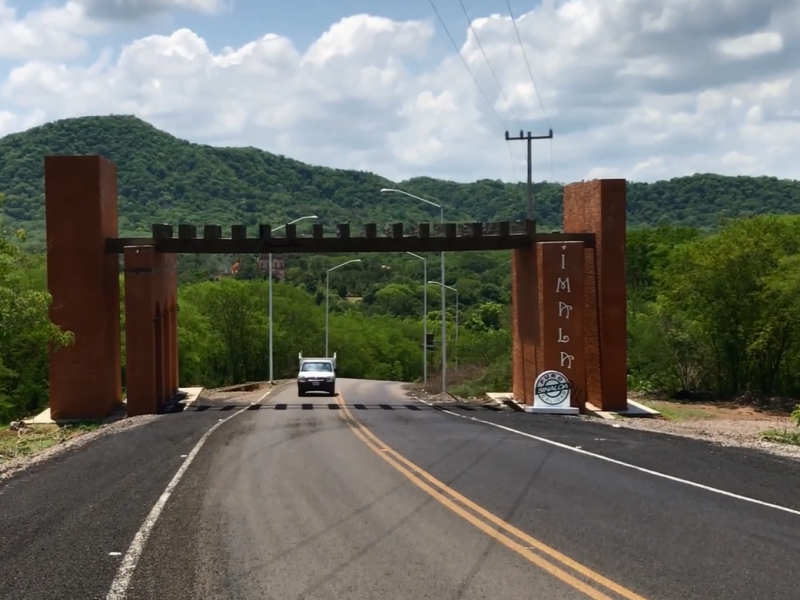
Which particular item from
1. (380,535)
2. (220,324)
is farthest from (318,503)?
(220,324)

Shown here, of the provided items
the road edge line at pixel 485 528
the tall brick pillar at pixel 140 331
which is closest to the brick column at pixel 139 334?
the tall brick pillar at pixel 140 331

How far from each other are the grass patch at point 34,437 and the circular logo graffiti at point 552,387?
44.4 ft

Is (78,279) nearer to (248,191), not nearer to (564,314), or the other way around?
(564,314)

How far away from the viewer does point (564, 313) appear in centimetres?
2933

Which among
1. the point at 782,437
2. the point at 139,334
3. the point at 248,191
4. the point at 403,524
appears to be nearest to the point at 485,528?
the point at 403,524

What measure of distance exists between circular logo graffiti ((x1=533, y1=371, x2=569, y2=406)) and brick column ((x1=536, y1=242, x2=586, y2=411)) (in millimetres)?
453

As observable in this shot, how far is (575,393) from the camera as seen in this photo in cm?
2917

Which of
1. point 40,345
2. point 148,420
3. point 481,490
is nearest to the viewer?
point 481,490

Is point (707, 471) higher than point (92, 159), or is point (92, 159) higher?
point (92, 159)

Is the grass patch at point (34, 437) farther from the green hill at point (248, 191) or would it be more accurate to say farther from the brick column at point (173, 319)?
the green hill at point (248, 191)

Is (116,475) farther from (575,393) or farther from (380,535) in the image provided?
(575,393)

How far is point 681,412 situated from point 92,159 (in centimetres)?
2106

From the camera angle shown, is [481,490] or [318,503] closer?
[318,503]

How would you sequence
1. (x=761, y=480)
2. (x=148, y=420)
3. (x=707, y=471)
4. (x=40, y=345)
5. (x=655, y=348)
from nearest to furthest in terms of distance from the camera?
(x=761, y=480) < (x=707, y=471) < (x=148, y=420) < (x=655, y=348) < (x=40, y=345)
